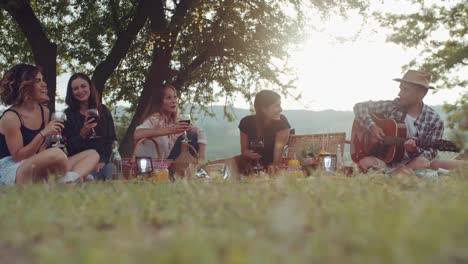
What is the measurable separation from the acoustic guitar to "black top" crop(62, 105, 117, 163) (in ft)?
13.4

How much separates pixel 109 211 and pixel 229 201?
24.0 inches

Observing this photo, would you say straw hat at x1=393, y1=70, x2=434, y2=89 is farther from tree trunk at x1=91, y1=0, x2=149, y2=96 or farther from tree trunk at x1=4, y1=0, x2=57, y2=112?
tree trunk at x1=4, y1=0, x2=57, y2=112

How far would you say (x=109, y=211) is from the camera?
2643 mm

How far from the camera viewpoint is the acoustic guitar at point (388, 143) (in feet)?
27.0

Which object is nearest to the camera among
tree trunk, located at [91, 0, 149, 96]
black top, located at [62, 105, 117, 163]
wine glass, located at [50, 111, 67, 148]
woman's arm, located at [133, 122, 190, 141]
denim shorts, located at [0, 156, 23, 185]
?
denim shorts, located at [0, 156, 23, 185]

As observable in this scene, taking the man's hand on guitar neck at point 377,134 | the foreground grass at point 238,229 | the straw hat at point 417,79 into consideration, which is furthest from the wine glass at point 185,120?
the foreground grass at point 238,229

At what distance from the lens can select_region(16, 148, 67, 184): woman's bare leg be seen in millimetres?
6160

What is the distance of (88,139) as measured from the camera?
301 inches

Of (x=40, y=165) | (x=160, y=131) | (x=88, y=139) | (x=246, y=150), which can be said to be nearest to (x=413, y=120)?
(x=246, y=150)

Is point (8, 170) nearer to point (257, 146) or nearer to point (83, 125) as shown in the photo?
point (83, 125)

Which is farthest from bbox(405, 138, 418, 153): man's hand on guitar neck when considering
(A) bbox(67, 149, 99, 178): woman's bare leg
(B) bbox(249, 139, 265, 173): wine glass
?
(A) bbox(67, 149, 99, 178): woman's bare leg

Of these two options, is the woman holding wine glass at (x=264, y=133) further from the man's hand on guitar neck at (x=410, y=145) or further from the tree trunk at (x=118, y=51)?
the tree trunk at (x=118, y=51)

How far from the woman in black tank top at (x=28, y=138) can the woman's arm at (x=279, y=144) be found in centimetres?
301

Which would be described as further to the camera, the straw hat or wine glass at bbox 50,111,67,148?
the straw hat
